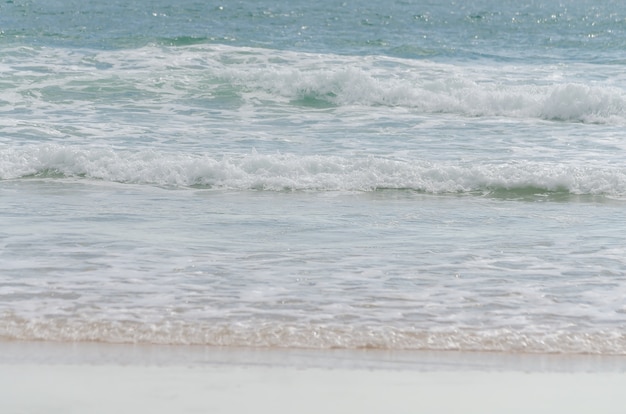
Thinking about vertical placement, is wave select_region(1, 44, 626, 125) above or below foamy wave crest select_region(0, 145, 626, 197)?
below

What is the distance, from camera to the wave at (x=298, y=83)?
13.1 metres

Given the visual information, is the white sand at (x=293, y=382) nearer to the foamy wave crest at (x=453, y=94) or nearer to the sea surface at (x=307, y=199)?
the sea surface at (x=307, y=199)

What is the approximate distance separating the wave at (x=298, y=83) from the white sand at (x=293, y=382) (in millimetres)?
9387

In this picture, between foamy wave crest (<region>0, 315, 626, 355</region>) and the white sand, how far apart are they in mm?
97

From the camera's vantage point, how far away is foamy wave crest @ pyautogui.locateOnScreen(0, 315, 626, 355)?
12.7ft

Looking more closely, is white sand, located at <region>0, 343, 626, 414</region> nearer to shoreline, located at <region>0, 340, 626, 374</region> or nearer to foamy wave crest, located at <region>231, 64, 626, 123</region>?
A: shoreline, located at <region>0, 340, 626, 374</region>

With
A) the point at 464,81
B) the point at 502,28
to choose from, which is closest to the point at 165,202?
the point at 464,81


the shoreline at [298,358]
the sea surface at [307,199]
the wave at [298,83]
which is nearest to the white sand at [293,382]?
the shoreline at [298,358]

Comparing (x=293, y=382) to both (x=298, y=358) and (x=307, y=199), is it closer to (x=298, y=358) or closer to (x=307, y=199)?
(x=298, y=358)

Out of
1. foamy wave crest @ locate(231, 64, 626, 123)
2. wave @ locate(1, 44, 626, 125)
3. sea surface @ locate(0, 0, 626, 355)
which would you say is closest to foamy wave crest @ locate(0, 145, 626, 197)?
sea surface @ locate(0, 0, 626, 355)

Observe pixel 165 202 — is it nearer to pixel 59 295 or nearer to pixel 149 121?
pixel 59 295

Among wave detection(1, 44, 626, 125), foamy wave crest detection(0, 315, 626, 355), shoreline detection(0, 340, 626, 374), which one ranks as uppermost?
shoreline detection(0, 340, 626, 374)

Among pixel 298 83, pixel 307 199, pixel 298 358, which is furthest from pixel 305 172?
pixel 298 83

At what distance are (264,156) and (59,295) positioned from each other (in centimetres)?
472
